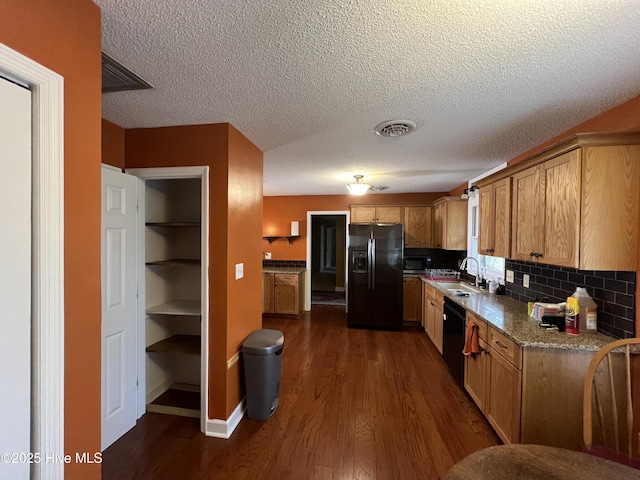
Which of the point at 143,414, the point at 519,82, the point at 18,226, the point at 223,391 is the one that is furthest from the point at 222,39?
the point at 143,414

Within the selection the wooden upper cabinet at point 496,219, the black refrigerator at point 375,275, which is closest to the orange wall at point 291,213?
the black refrigerator at point 375,275

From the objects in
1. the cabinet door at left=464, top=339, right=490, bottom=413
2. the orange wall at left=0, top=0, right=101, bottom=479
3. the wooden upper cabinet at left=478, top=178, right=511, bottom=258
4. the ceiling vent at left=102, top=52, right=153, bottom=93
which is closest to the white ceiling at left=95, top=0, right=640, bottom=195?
the ceiling vent at left=102, top=52, right=153, bottom=93

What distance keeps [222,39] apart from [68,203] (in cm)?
88

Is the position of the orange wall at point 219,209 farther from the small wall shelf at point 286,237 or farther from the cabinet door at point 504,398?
the small wall shelf at point 286,237

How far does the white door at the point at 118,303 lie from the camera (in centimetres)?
193

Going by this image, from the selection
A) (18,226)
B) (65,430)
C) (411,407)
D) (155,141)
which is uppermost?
(155,141)

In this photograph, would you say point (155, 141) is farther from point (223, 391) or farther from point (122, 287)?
point (223, 391)

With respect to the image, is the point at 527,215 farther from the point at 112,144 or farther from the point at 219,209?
the point at 112,144

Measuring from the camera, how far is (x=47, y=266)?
854 mm

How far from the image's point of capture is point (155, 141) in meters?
2.15

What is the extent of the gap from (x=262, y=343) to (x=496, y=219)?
2.44 meters

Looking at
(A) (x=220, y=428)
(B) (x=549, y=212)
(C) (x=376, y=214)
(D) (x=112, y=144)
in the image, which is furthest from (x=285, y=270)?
(B) (x=549, y=212)

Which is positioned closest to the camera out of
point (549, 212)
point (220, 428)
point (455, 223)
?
point (549, 212)

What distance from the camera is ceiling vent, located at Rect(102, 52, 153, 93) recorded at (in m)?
1.34
